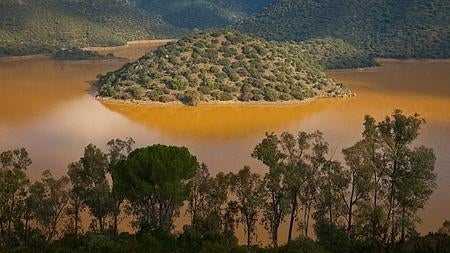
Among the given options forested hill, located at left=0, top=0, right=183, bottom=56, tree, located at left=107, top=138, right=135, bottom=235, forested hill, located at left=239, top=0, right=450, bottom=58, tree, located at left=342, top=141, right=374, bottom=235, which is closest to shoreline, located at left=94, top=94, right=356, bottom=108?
tree, located at left=107, top=138, right=135, bottom=235

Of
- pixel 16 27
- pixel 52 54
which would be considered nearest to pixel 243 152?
pixel 52 54

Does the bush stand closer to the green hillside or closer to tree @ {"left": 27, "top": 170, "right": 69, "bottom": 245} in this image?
the green hillside

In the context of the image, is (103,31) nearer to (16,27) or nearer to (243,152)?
(16,27)

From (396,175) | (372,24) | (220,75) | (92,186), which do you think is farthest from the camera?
(372,24)

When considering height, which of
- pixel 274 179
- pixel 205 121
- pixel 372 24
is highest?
pixel 372 24

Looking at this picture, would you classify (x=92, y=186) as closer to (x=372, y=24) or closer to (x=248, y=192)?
(x=248, y=192)

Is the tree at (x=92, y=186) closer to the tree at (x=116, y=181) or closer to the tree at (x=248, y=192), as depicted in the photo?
the tree at (x=116, y=181)

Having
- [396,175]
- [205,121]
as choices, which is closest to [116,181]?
[396,175]
